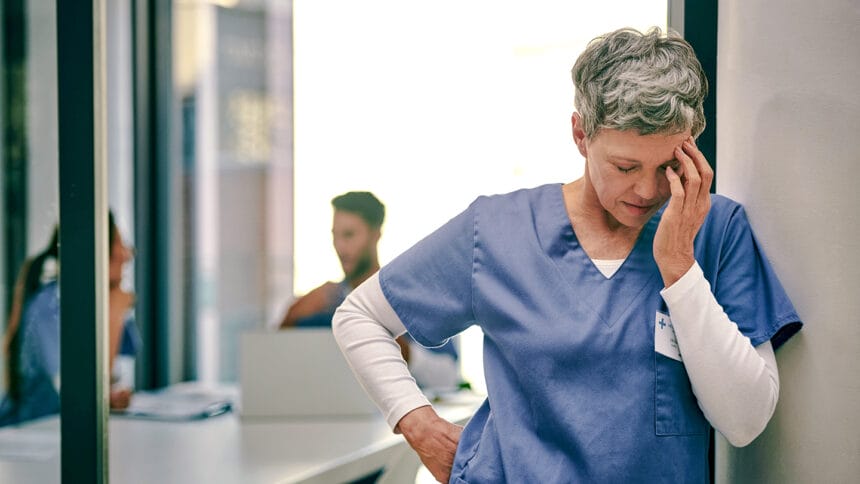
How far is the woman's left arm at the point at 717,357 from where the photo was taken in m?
0.96

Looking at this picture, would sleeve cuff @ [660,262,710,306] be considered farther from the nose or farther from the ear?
the ear

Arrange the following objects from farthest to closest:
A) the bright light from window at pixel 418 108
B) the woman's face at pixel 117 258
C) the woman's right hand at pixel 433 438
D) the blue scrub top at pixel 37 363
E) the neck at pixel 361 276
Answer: the bright light from window at pixel 418 108 → the neck at pixel 361 276 → the woman's face at pixel 117 258 → the blue scrub top at pixel 37 363 → the woman's right hand at pixel 433 438

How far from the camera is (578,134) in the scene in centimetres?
111

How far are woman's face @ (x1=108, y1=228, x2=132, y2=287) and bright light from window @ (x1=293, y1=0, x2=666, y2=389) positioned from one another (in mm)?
1494

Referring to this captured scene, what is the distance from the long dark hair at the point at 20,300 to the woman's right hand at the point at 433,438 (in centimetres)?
196

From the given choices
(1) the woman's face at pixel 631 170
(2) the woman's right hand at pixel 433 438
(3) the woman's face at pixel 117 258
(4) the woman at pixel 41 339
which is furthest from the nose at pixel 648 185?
(3) the woman's face at pixel 117 258

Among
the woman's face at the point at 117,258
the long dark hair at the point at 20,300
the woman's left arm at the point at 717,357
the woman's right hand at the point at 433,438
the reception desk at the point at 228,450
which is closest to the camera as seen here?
the woman's left arm at the point at 717,357

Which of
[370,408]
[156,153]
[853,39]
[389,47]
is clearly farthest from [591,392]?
[389,47]

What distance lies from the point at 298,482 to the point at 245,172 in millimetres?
3030

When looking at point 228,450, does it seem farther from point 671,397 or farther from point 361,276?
point 671,397

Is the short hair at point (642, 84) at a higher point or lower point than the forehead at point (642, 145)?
higher

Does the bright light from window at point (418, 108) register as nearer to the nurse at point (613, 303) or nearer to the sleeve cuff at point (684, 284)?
the nurse at point (613, 303)

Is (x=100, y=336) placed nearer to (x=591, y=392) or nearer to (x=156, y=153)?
(x=591, y=392)

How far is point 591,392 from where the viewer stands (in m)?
1.06
